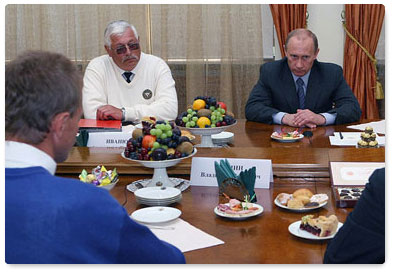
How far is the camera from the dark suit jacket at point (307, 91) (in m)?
3.82

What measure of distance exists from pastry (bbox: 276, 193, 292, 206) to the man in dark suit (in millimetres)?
1627

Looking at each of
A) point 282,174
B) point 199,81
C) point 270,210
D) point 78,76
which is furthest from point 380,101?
point 78,76

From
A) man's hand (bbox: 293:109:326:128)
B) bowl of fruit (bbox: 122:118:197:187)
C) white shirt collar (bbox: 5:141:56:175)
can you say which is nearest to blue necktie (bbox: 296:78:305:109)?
man's hand (bbox: 293:109:326:128)

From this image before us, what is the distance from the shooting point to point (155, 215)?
1.95m

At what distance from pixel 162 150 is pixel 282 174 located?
20.9 inches

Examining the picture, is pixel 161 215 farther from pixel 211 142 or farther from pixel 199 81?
pixel 199 81

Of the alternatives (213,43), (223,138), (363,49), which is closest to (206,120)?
(223,138)

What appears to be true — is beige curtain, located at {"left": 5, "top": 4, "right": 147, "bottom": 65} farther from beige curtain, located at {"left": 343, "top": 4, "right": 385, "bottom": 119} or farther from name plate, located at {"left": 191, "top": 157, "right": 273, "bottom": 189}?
name plate, located at {"left": 191, "top": 157, "right": 273, "bottom": 189}

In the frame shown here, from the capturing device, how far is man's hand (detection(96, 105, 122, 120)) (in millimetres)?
3604

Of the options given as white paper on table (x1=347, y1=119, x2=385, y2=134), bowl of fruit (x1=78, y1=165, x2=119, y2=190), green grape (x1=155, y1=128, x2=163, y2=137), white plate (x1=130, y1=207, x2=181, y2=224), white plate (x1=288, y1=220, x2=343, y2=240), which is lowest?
white plate (x1=288, y1=220, x2=343, y2=240)

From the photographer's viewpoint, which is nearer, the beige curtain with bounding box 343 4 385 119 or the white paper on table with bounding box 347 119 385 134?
the white paper on table with bounding box 347 119 385 134

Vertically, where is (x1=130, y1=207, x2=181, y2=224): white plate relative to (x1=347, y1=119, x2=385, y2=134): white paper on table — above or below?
below

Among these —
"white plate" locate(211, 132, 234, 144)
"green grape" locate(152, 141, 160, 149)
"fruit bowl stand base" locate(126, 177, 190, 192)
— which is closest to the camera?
"green grape" locate(152, 141, 160, 149)

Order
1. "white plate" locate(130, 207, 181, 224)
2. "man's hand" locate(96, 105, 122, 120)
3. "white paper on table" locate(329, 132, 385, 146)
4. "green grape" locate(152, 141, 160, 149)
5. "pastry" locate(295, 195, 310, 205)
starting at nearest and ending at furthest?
"white plate" locate(130, 207, 181, 224) → "pastry" locate(295, 195, 310, 205) → "green grape" locate(152, 141, 160, 149) → "white paper on table" locate(329, 132, 385, 146) → "man's hand" locate(96, 105, 122, 120)
